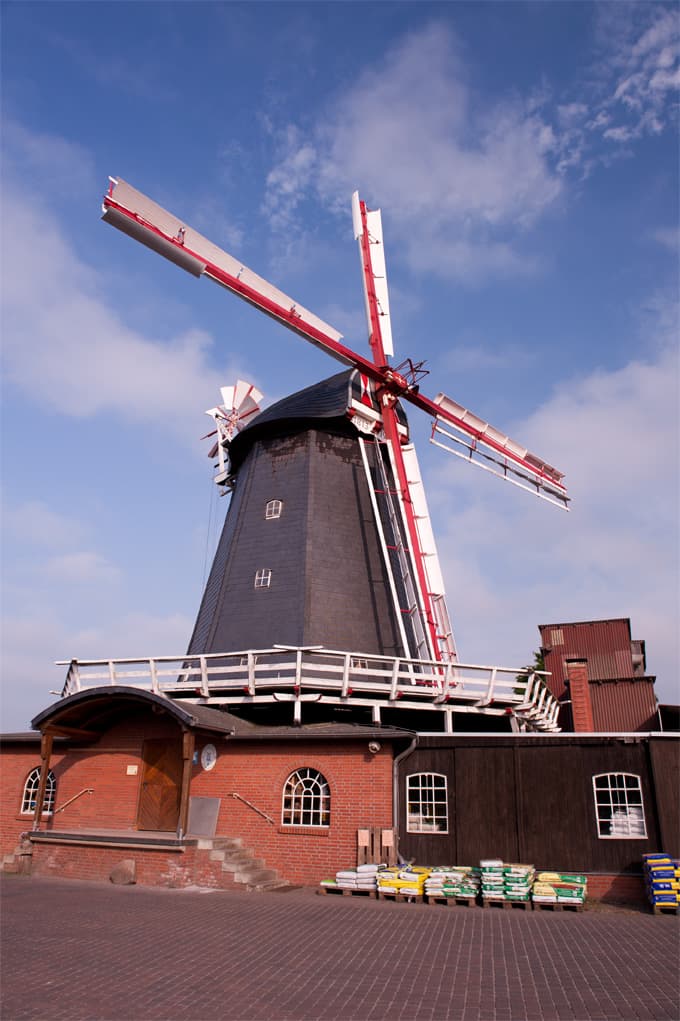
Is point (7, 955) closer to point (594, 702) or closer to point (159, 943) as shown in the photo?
point (159, 943)

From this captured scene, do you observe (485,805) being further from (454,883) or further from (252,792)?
(252,792)

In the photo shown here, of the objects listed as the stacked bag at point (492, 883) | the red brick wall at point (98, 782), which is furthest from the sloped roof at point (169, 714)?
the stacked bag at point (492, 883)

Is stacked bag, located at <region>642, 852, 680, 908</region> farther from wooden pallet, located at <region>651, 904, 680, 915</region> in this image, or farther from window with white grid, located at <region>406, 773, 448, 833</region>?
window with white grid, located at <region>406, 773, 448, 833</region>

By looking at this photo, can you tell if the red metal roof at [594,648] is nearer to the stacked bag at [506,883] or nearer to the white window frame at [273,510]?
the white window frame at [273,510]

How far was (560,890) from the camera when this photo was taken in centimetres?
1123

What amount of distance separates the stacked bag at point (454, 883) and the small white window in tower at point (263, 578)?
7.40m

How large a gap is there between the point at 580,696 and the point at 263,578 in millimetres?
7915

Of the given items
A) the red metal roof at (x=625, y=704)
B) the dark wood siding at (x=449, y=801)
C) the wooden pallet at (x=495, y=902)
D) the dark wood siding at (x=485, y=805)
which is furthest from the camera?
the red metal roof at (x=625, y=704)

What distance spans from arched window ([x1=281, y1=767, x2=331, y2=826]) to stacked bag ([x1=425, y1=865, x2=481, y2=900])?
2.36 m

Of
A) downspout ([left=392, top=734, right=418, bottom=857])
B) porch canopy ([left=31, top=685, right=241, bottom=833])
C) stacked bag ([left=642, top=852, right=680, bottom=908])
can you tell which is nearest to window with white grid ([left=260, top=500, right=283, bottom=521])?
porch canopy ([left=31, top=685, right=241, bottom=833])

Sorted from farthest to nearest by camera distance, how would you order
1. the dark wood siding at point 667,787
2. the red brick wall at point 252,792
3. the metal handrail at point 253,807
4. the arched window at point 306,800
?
the metal handrail at point 253,807 < the arched window at point 306,800 < the red brick wall at point 252,792 < the dark wood siding at point 667,787

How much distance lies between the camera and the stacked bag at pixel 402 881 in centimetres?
1184

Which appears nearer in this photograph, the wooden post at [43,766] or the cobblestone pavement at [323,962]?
the cobblestone pavement at [323,962]

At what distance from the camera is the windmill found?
16.7 meters
